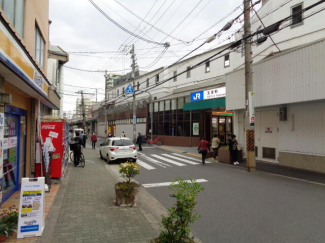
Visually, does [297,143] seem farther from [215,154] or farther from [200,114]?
[200,114]

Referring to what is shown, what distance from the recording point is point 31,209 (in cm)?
449

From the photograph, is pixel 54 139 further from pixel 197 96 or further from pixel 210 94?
pixel 197 96

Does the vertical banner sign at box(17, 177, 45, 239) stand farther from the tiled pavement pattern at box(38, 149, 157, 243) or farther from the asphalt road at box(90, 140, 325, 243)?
the asphalt road at box(90, 140, 325, 243)

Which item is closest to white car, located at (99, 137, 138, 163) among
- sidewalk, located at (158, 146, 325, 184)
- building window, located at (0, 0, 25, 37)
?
sidewalk, located at (158, 146, 325, 184)

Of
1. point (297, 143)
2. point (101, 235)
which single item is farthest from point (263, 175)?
point (101, 235)

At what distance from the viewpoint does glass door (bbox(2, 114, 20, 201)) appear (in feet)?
21.4

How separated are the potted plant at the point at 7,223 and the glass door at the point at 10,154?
6.94ft

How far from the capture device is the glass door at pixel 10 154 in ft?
21.4

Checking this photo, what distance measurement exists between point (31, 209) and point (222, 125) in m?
20.9

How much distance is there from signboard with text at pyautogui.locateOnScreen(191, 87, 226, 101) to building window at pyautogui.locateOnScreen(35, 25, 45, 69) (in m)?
11.8

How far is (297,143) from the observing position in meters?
12.0

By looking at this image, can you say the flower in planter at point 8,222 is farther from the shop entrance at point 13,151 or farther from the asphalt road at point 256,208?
the asphalt road at point 256,208

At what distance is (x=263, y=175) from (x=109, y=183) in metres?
6.62

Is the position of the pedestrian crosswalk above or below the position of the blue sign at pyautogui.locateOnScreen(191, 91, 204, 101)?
below
